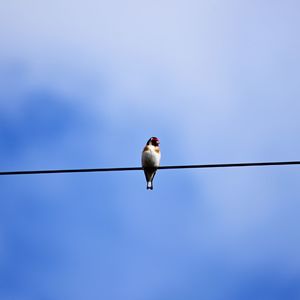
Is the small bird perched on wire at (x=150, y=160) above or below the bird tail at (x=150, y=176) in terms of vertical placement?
above

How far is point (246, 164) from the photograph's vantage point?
26.6ft

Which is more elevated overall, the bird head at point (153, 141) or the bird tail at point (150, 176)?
the bird head at point (153, 141)

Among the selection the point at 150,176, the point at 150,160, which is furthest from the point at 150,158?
the point at 150,176

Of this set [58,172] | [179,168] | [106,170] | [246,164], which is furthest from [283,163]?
[58,172]

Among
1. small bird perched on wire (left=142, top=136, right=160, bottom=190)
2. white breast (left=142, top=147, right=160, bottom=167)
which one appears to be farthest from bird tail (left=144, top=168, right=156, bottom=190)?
white breast (left=142, top=147, right=160, bottom=167)

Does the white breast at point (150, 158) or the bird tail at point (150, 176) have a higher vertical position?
the white breast at point (150, 158)

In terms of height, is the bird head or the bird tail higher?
the bird head

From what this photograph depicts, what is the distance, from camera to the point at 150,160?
40.6 feet

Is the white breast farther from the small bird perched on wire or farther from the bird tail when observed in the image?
the bird tail

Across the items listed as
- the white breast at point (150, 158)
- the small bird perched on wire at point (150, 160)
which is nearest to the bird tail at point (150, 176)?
the small bird perched on wire at point (150, 160)

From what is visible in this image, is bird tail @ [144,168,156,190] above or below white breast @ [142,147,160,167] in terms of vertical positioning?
below

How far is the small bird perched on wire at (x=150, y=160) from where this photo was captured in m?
12.4

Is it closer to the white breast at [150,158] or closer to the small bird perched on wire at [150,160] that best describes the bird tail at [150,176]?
the small bird perched on wire at [150,160]

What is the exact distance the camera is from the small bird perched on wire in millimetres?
12359
